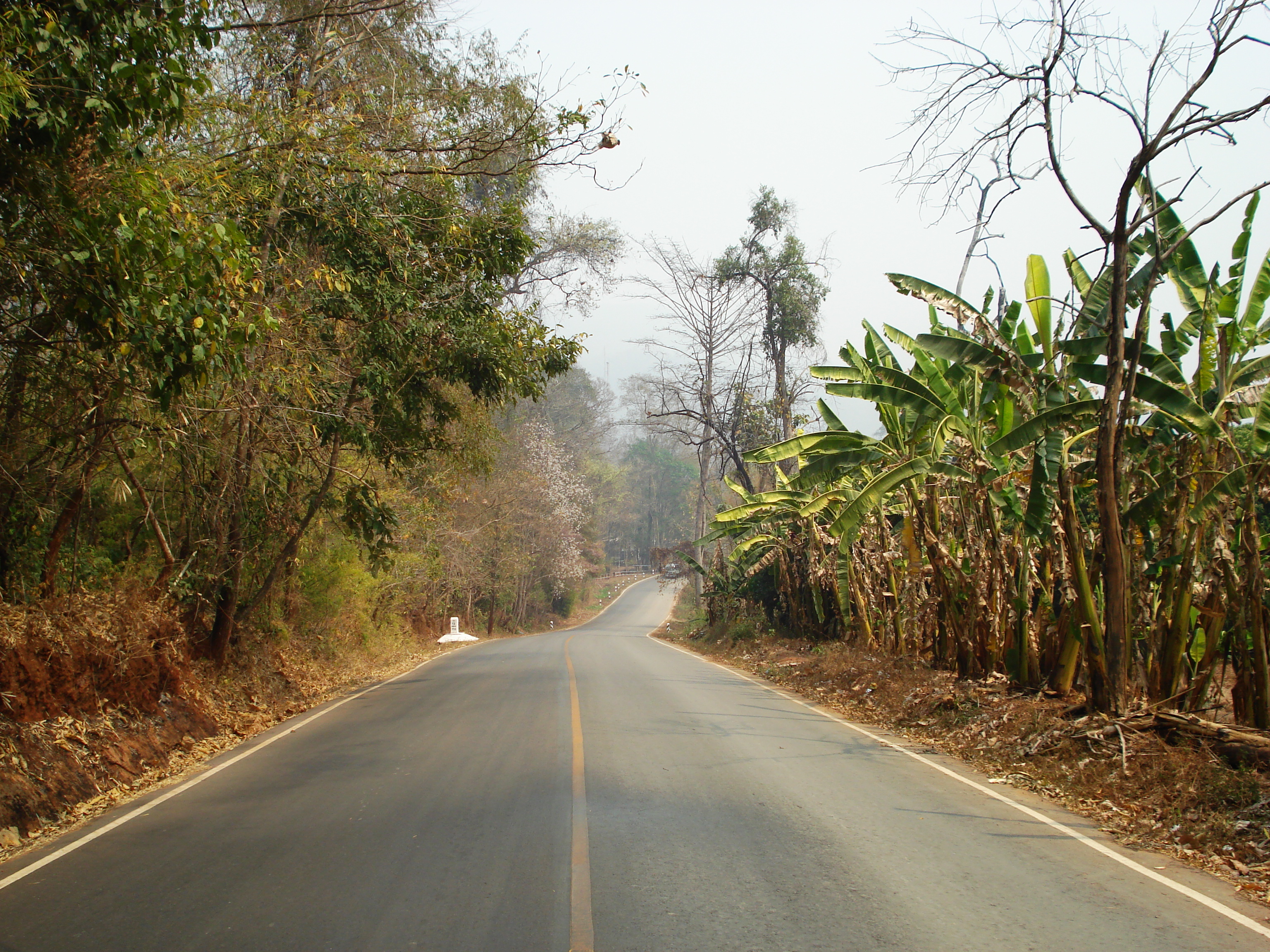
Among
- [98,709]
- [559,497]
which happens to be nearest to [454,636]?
[559,497]

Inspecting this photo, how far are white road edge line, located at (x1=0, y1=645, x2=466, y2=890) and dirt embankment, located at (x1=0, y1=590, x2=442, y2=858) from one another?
1.16 ft

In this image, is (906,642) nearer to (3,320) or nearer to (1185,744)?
(1185,744)

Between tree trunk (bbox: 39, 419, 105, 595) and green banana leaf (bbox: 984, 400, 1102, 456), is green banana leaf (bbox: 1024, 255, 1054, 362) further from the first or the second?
tree trunk (bbox: 39, 419, 105, 595)

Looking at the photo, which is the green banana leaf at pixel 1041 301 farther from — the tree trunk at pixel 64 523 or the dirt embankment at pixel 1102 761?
the tree trunk at pixel 64 523

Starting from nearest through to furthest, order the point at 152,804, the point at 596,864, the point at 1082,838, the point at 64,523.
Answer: the point at 596,864, the point at 1082,838, the point at 152,804, the point at 64,523

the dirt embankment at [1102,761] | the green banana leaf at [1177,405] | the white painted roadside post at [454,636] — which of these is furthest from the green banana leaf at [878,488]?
the white painted roadside post at [454,636]

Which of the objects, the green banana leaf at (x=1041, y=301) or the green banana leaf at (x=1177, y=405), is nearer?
the green banana leaf at (x=1177, y=405)

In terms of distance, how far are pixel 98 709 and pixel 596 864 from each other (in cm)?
655

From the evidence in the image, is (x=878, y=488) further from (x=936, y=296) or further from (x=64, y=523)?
(x=64, y=523)

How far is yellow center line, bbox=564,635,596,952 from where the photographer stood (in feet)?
15.0

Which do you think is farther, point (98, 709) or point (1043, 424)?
point (98, 709)

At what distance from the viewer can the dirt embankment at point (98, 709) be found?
7.73 metres

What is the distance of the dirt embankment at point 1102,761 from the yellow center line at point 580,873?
3.90 meters

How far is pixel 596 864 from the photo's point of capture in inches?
226
